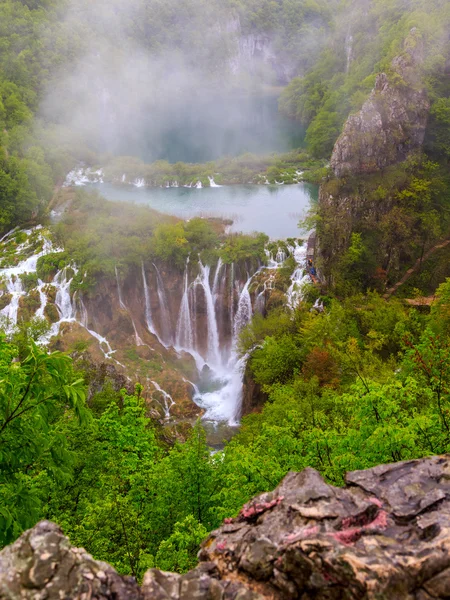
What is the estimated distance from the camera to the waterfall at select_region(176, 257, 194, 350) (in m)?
36.0

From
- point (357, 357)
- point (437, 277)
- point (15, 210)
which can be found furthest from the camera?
point (15, 210)

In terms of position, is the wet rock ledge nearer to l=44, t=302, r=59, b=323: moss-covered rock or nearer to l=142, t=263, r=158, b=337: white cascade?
l=44, t=302, r=59, b=323: moss-covered rock

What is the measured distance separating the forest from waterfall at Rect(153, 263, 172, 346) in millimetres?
2262

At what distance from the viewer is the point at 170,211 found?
2012 inches

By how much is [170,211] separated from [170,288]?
17502 mm

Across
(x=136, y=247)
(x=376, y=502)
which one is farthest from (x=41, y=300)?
(x=376, y=502)

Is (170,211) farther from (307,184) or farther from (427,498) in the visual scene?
(427,498)

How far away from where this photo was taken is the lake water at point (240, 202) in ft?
149

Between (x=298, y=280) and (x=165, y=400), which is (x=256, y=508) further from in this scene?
(x=298, y=280)

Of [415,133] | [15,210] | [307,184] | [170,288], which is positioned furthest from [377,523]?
[307,184]

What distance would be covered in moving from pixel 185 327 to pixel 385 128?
23544 mm

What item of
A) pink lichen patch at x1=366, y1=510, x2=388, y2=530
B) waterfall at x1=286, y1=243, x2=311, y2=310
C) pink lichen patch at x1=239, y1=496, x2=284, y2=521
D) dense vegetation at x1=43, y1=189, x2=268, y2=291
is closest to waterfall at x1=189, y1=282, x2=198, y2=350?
dense vegetation at x1=43, y1=189, x2=268, y2=291

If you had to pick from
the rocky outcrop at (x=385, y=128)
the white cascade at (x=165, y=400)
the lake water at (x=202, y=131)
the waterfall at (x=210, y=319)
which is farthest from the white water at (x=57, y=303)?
the lake water at (x=202, y=131)

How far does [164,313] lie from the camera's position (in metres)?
36.5
